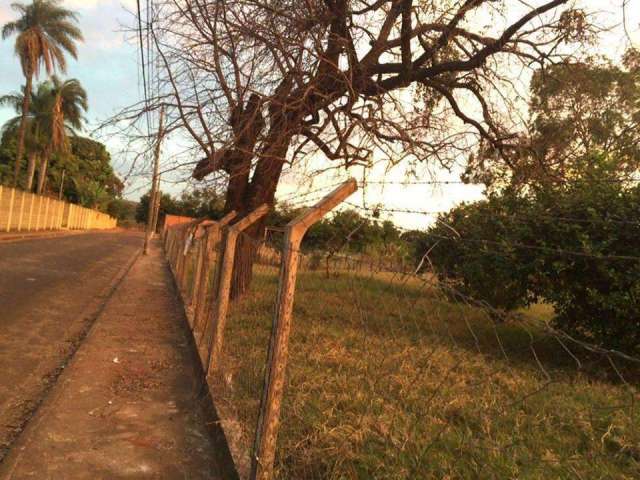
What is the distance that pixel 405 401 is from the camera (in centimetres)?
463

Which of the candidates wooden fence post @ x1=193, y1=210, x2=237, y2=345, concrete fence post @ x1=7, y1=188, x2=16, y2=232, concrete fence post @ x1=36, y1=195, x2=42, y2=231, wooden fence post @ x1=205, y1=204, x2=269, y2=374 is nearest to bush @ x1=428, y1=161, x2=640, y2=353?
wooden fence post @ x1=205, y1=204, x2=269, y2=374

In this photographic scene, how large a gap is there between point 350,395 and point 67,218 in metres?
46.0

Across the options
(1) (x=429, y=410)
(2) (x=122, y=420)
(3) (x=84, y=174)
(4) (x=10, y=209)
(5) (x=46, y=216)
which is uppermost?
(3) (x=84, y=174)

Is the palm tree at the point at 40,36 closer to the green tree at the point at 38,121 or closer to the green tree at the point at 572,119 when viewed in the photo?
the green tree at the point at 38,121

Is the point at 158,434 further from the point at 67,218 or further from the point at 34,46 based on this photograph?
the point at 67,218

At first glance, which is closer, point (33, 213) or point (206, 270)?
point (206, 270)

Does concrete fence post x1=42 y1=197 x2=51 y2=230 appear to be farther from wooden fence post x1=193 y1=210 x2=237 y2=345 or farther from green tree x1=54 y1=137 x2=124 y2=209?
wooden fence post x1=193 y1=210 x2=237 y2=345

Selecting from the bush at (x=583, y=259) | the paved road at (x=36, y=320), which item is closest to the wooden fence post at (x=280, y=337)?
the paved road at (x=36, y=320)

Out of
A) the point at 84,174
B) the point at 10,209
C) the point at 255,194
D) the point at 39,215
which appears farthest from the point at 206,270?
the point at 84,174

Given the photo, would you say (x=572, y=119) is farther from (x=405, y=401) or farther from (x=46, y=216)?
(x=46, y=216)

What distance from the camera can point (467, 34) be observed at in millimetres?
9219

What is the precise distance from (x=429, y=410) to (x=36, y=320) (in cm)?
582

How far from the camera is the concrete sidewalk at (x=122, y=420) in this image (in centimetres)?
374

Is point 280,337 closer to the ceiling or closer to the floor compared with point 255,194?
closer to the floor
